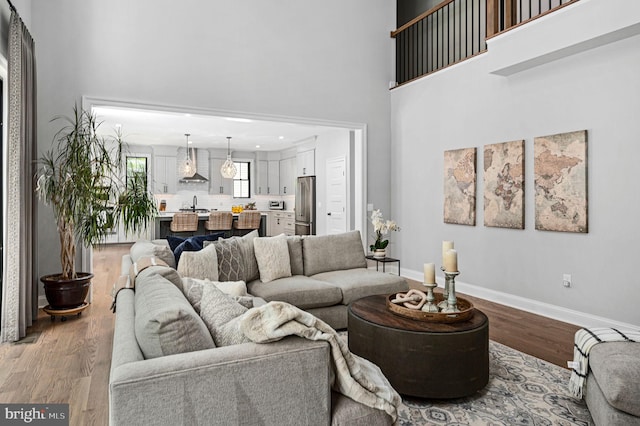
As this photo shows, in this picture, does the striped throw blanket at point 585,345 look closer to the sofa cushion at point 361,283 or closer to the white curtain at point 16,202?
the sofa cushion at point 361,283

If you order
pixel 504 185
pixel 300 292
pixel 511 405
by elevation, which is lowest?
pixel 511 405

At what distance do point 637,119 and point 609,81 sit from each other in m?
0.46

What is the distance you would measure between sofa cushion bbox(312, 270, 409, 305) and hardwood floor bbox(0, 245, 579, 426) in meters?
0.99

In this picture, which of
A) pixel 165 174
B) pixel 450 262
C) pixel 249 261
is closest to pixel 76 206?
pixel 249 261

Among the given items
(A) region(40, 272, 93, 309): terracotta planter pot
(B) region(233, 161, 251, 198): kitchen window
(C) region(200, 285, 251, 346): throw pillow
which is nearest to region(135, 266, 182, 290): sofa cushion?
(C) region(200, 285, 251, 346): throw pillow

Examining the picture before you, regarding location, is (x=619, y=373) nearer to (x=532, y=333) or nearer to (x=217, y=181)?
(x=532, y=333)

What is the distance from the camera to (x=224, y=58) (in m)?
5.62

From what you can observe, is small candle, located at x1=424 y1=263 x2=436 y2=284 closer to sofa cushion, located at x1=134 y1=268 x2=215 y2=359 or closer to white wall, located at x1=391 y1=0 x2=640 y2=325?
sofa cushion, located at x1=134 y1=268 x2=215 y2=359

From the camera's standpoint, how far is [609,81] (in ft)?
13.1

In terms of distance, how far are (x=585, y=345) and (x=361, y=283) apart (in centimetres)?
198

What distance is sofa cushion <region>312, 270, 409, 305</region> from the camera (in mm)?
3947

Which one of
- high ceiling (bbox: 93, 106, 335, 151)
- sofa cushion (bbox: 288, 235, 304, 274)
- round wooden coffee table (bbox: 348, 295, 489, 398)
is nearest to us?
round wooden coffee table (bbox: 348, 295, 489, 398)

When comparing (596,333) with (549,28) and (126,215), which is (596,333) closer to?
(549,28)

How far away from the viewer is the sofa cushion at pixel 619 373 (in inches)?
76.2
